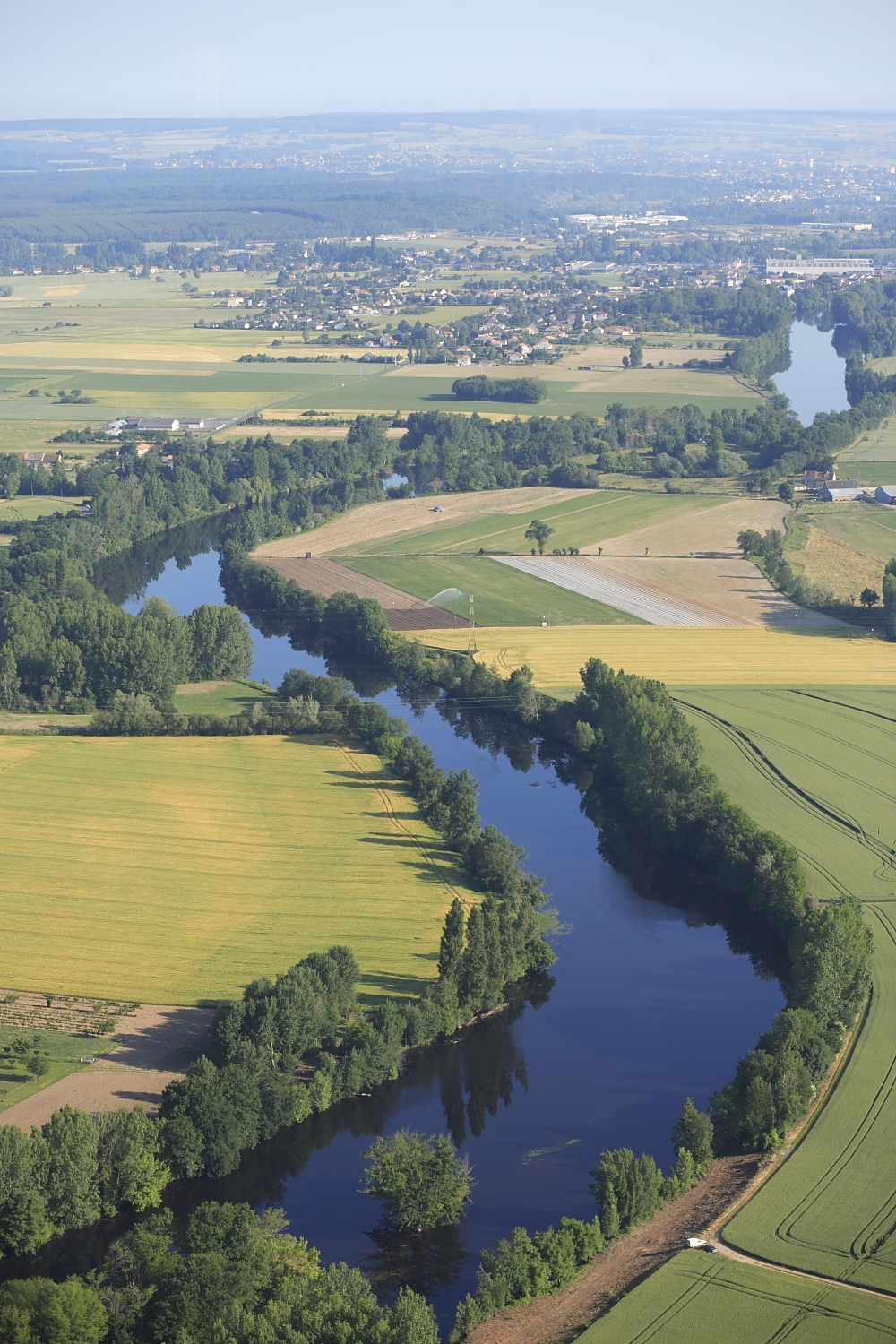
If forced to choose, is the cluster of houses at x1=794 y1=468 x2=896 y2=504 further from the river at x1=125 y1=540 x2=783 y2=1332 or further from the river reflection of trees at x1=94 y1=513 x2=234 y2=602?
the river at x1=125 y1=540 x2=783 y2=1332

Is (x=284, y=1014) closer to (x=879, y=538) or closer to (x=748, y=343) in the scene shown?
(x=879, y=538)

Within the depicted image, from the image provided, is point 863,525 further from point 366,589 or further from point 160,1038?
point 160,1038

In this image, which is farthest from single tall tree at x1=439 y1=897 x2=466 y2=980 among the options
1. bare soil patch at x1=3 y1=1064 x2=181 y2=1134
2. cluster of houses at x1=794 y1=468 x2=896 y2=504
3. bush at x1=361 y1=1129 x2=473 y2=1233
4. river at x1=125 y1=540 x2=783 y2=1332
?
cluster of houses at x1=794 y1=468 x2=896 y2=504

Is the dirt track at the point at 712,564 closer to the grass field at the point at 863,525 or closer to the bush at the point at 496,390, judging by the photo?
the grass field at the point at 863,525

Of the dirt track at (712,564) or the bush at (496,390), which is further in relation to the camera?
the bush at (496,390)

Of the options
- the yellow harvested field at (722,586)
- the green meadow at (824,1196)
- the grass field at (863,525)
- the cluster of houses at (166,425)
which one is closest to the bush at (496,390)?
the cluster of houses at (166,425)

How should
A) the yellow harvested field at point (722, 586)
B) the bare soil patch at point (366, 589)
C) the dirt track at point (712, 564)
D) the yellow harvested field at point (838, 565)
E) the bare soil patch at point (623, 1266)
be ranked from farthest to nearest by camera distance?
the yellow harvested field at point (838, 565)
the dirt track at point (712, 564)
the yellow harvested field at point (722, 586)
the bare soil patch at point (366, 589)
the bare soil patch at point (623, 1266)
